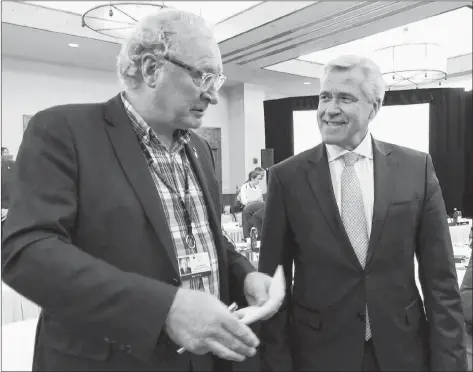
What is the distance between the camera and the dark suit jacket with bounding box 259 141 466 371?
1.28 meters

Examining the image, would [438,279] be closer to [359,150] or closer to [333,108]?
[359,150]

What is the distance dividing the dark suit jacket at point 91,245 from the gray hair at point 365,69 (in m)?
0.77

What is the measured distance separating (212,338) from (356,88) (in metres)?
1.04

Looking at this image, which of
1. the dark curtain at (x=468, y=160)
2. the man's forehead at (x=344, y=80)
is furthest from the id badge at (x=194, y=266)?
the dark curtain at (x=468, y=160)

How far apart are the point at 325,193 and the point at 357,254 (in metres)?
0.20

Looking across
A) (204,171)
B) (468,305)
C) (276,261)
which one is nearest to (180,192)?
(204,171)

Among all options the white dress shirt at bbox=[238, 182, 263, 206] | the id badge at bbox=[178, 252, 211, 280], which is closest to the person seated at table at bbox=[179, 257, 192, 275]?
the id badge at bbox=[178, 252, 211, 280]

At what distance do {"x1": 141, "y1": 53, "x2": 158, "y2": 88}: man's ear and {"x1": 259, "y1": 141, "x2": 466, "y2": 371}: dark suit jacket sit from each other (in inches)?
24.3

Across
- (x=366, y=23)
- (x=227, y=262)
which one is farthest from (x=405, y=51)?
(x=227, y=262)

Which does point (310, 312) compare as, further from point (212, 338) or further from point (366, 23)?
point (366, 23)

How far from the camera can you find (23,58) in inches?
226

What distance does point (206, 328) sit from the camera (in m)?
0.66

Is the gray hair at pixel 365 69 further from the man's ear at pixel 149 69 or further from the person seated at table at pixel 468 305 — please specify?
the man's ear at pixel 149 69

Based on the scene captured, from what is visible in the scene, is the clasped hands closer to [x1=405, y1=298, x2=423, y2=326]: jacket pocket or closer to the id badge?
the id badge
